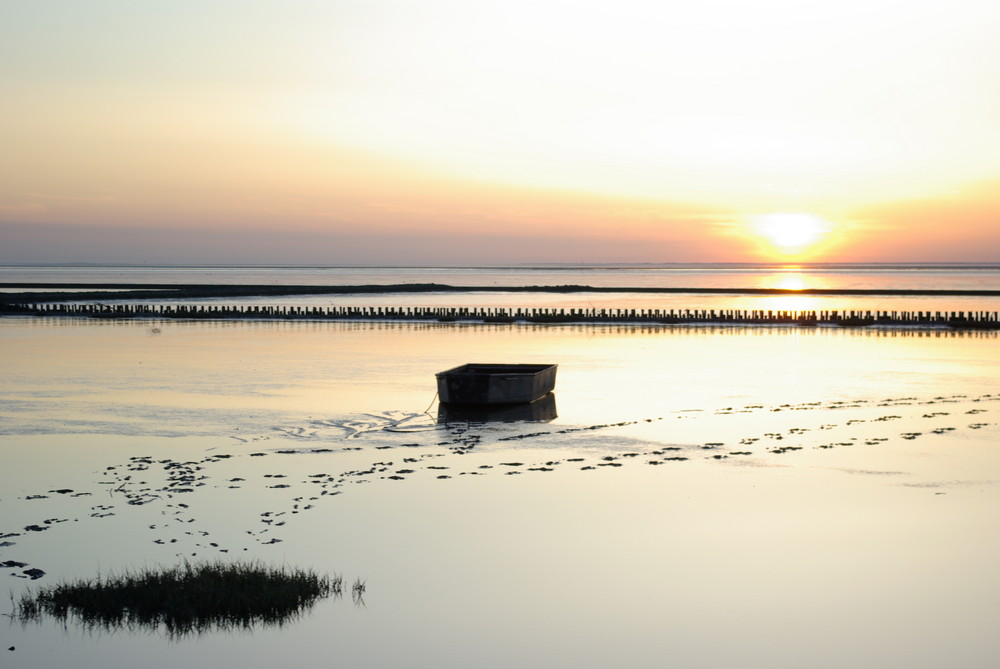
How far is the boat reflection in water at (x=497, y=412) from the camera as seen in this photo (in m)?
27.5

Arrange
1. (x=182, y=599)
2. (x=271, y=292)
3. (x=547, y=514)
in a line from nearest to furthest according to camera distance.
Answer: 1. (x=182, y=599)
2. (x=547, y=514)
3. (x=271, y=292)

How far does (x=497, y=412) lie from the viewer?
2927cm

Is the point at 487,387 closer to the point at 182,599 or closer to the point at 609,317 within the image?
the point at 182,599

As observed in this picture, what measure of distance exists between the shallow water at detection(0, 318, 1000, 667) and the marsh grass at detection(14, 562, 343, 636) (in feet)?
0.94

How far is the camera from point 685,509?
17.1 m

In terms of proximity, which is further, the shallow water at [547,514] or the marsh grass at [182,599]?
the marsh grass at [182,599]

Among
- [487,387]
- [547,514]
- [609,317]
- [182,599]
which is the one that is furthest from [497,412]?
[609,317]

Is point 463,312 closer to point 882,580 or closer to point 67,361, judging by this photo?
point 67,361

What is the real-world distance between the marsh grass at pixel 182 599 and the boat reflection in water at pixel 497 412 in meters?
14.1

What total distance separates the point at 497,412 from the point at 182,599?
1759 centimetres

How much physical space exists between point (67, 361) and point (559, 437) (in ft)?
91.6

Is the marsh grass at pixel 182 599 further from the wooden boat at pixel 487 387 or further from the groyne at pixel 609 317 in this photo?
the groyne at pixel 609 317

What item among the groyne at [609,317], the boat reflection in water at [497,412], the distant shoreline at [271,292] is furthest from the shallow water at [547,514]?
the distant shoreline at [271,292]

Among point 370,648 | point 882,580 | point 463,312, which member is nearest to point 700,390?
point 882,580
